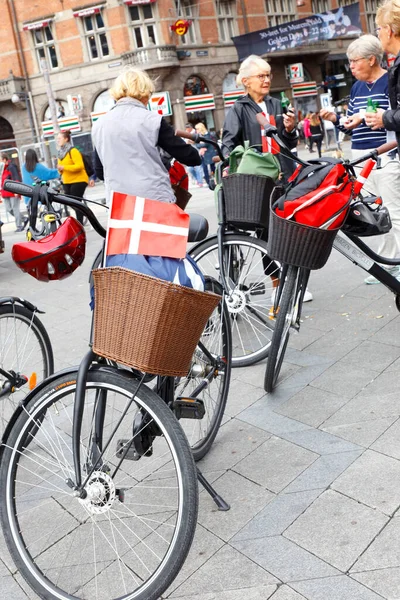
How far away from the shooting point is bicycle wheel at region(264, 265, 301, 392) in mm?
3383

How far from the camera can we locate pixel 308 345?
4340 mm

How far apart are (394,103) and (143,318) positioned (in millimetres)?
2881

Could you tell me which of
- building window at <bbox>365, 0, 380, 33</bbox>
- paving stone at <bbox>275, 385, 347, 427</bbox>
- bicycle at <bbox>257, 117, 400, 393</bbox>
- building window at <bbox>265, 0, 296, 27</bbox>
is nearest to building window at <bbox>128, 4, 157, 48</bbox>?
building window at <bbox>265, 0, 296, 27</bbox>

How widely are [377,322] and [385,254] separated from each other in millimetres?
977

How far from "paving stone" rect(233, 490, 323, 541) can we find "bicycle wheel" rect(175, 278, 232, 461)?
54 cm

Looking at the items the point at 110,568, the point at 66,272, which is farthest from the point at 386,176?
the point at 110,568

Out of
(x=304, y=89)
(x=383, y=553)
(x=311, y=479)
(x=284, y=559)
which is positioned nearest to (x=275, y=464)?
(x=311, y=479)

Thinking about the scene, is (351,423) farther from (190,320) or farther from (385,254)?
(385,254)

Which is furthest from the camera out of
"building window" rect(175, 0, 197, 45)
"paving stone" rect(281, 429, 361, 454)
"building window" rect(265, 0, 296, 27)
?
"building window" rect(265, 0, 296, 27)

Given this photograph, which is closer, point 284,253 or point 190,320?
point 190,320

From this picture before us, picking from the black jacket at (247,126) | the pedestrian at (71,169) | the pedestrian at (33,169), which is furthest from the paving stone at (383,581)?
the pedestrian at (33,169)

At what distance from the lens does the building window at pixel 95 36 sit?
1247 inches

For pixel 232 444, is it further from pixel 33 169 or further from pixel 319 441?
pixel 33 169

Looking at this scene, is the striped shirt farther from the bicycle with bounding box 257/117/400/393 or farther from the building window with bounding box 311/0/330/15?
the building window with bounding box 311/0/330/15
